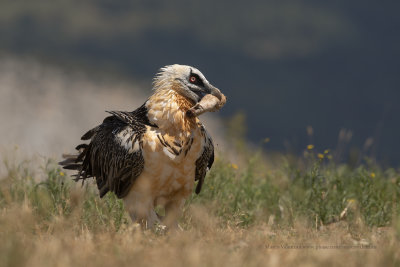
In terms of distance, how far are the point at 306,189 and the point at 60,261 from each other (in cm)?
509

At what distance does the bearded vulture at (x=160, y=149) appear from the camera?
20.1 feet

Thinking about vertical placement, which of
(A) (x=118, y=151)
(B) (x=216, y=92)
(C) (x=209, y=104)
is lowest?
(A) (x=118, y=151)

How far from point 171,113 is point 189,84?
0.51 meters

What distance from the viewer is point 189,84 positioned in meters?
6.52

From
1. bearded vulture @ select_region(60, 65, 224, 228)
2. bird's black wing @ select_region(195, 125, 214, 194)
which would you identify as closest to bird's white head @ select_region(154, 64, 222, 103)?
bearded vulture @ select_region(60, 65, 224, 228)

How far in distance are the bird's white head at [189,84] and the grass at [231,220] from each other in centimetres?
141

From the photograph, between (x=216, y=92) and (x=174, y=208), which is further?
(x=174, y=208)

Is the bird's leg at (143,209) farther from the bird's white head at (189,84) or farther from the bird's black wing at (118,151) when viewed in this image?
the bird's white head at (189,84)

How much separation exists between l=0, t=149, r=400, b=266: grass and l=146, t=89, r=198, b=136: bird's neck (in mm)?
Result: 1025

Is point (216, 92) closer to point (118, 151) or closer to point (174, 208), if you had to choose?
point (118, 151)

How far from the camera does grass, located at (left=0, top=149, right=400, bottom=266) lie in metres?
4.09

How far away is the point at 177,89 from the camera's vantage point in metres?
6.52

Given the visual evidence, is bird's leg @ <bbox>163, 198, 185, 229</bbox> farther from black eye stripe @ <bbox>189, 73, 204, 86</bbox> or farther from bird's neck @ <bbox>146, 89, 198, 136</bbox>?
black eye stripe @ <bbox>189, 73, 204, 86</bbox>

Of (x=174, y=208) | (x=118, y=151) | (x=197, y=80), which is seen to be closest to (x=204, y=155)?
(x=174, y=208)
